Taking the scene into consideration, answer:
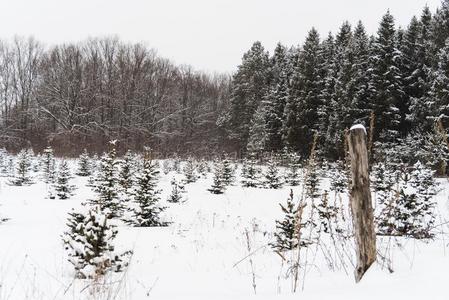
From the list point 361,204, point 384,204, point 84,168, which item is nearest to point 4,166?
point 84,168

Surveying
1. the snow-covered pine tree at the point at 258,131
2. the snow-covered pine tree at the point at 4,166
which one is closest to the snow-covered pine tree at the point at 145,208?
the snow-covered pine tree at the point at 4,166

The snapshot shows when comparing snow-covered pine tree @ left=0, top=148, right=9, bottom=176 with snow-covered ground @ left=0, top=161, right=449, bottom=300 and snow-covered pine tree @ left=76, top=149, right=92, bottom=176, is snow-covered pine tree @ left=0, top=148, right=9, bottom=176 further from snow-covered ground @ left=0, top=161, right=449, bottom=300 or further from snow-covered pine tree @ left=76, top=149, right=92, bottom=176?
snow-covered ground @ left=0, top=161, right=449, bottom=300

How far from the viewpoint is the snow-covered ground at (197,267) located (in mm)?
3105

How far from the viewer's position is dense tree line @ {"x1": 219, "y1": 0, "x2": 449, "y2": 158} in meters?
23.2

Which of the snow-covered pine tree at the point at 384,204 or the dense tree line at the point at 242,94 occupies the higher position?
the dense tree line at the point at 242,94

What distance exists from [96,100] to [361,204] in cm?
4036

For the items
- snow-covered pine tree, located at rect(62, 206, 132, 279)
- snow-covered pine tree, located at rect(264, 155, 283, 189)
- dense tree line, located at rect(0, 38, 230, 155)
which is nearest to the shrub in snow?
snow-covered pine tree, located at rect(264, 155, 283, 189)

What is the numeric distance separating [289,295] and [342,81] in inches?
1013

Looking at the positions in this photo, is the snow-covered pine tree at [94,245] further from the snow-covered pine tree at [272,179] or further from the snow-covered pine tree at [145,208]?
the snow-covered pine tree at [272,179]

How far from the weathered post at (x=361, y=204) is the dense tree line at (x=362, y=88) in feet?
60.2

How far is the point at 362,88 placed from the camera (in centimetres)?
2573

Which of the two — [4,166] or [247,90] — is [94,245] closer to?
[4,166]

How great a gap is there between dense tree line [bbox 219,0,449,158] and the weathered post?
18.3 m

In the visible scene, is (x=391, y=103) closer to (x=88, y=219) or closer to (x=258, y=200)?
(x=258, y=200)
